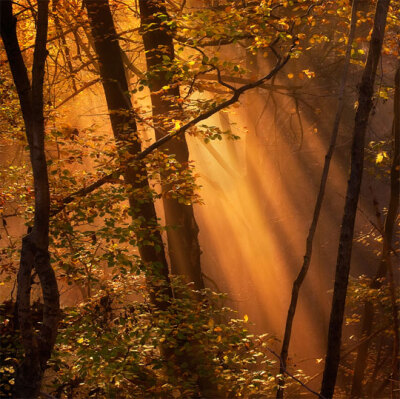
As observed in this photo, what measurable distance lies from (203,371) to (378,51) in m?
5.08

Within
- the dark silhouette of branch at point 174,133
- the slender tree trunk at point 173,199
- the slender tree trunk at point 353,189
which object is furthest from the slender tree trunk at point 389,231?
the slender tree trunk at point 173,199

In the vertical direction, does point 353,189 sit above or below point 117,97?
below

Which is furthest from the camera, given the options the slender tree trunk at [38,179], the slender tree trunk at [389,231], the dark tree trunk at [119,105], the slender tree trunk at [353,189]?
the slender tree trunk at [389,231]

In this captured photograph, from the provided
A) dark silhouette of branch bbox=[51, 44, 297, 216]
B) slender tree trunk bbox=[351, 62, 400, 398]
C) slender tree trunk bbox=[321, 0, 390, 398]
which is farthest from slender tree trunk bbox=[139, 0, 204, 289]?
slender tree trunk bbox=[351, 62, 400, 398]

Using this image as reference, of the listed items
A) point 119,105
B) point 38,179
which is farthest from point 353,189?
point 119,105

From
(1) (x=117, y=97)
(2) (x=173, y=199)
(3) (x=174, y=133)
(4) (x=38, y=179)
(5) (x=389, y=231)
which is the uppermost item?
(1) (x=117, y=97)

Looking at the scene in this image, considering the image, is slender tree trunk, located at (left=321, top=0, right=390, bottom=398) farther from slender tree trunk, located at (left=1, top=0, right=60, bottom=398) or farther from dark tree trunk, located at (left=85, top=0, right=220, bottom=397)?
slender tree trunk, located at (left=1, top=0, right=60, bottom=398)

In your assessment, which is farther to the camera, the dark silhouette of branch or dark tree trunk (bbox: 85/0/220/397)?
dark tree trunk (bbox: 85/0/220/397)

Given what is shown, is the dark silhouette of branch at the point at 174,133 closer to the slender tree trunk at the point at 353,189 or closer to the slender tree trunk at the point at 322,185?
the slender tree trunk at the point at 322,185

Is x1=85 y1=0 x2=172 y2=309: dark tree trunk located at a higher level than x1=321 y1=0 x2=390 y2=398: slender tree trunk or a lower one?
higher

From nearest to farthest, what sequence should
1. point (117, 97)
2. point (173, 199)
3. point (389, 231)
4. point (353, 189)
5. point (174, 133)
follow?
1. point (353, 189)
2. point (174, 133)
3. point (117, 97)
4. point (389, 231)
5. point (173, 199)

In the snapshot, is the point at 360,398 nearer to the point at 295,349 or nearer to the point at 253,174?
the point at 295,349

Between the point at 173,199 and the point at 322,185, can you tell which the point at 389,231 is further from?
the point at 173,199

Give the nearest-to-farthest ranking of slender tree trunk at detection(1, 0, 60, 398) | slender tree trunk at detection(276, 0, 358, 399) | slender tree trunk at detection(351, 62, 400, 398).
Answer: slender tree trunk at detection(1, 0, 60, 398), slender tree trunk at detection(276, 0, 358, 399), slender tree trunk at detection(351, 62, 400, 398)
